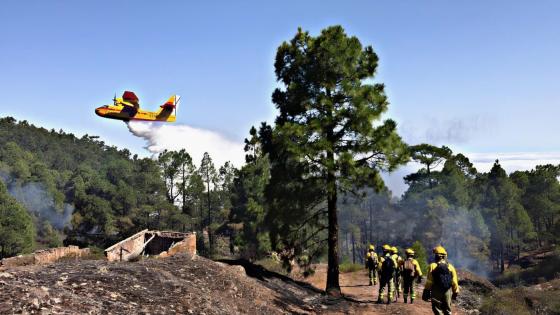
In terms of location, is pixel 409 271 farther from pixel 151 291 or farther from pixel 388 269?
pixel 151 291

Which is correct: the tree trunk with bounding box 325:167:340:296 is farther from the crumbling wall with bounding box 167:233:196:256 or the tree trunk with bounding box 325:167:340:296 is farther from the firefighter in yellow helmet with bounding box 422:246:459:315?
the crumbling wall with bounding box 167:233:196:256

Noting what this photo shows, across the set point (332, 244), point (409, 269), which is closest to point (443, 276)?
point (409, 269)

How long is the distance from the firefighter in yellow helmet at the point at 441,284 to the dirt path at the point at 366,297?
13.1 feet

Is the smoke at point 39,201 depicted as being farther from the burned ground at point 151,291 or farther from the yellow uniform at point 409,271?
the yellow uniform at point 409,271

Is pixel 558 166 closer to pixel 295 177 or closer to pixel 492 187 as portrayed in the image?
pixel 492 187

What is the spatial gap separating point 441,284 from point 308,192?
26.5ft

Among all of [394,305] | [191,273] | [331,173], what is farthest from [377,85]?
[191,273]

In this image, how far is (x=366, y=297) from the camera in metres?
16.8

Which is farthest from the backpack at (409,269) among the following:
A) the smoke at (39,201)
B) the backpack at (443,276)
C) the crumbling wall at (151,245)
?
the smoke at (39,201)

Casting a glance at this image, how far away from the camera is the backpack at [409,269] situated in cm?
1423

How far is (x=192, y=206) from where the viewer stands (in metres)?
60.3

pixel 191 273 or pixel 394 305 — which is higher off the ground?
pixel 191 273

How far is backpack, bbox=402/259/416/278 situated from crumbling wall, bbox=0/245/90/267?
1312 cm

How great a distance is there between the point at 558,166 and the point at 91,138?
124240 millimetres
